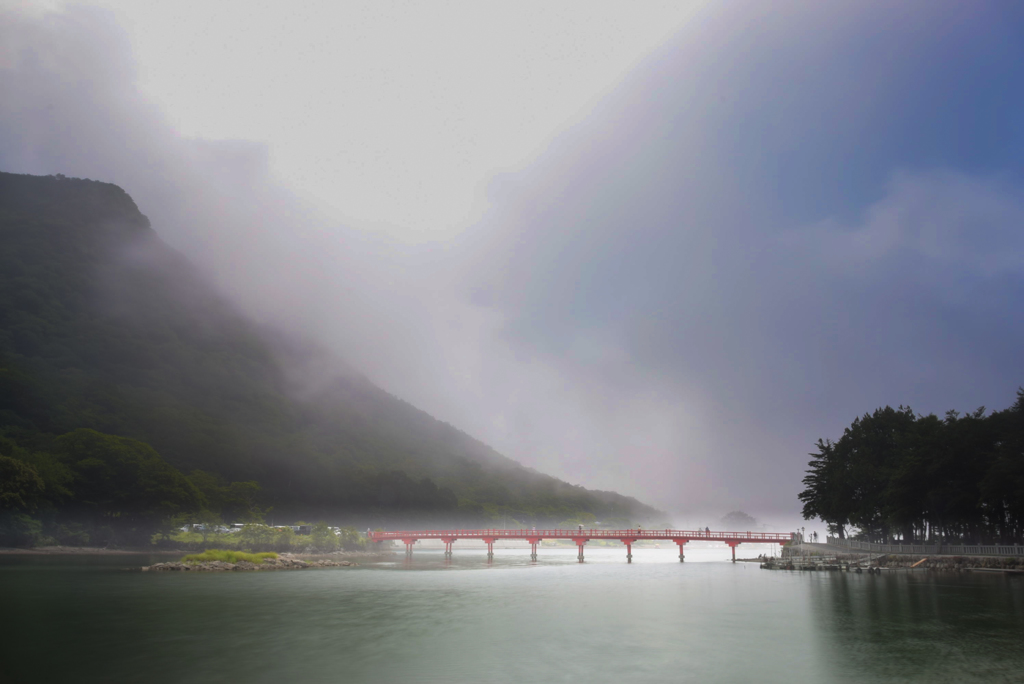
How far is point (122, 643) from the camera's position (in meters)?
26.9

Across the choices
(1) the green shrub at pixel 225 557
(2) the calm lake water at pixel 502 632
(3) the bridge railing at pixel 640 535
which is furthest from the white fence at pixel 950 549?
(1) the green shrub at pixel 225 557

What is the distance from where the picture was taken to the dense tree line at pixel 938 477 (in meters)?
55.4

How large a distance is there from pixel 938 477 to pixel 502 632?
48649 mm

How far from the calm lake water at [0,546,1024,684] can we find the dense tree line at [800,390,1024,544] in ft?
25.0

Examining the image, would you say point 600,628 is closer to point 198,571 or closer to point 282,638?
point 282,638

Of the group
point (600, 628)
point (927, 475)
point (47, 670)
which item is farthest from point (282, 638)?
point (927, 475)

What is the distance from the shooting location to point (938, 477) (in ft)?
199

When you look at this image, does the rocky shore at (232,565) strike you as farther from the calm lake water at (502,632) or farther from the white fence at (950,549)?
the white fence at (950,549)

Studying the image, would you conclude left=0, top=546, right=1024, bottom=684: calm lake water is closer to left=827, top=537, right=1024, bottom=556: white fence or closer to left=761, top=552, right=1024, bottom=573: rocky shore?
left=761, top=552, right=1024, bottom=573: rocky shore

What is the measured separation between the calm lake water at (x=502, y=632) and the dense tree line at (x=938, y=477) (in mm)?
7626

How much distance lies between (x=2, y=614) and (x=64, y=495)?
63.7m

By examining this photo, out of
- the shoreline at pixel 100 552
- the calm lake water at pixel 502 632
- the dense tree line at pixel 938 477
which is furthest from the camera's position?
the shoreline at pixel 100 552

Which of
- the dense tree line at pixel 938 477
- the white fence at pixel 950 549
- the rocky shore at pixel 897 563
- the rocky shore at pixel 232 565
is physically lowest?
the rocky shore at pixel 232 565

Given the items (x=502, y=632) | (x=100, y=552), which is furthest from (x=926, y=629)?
(x=100, y=552)
